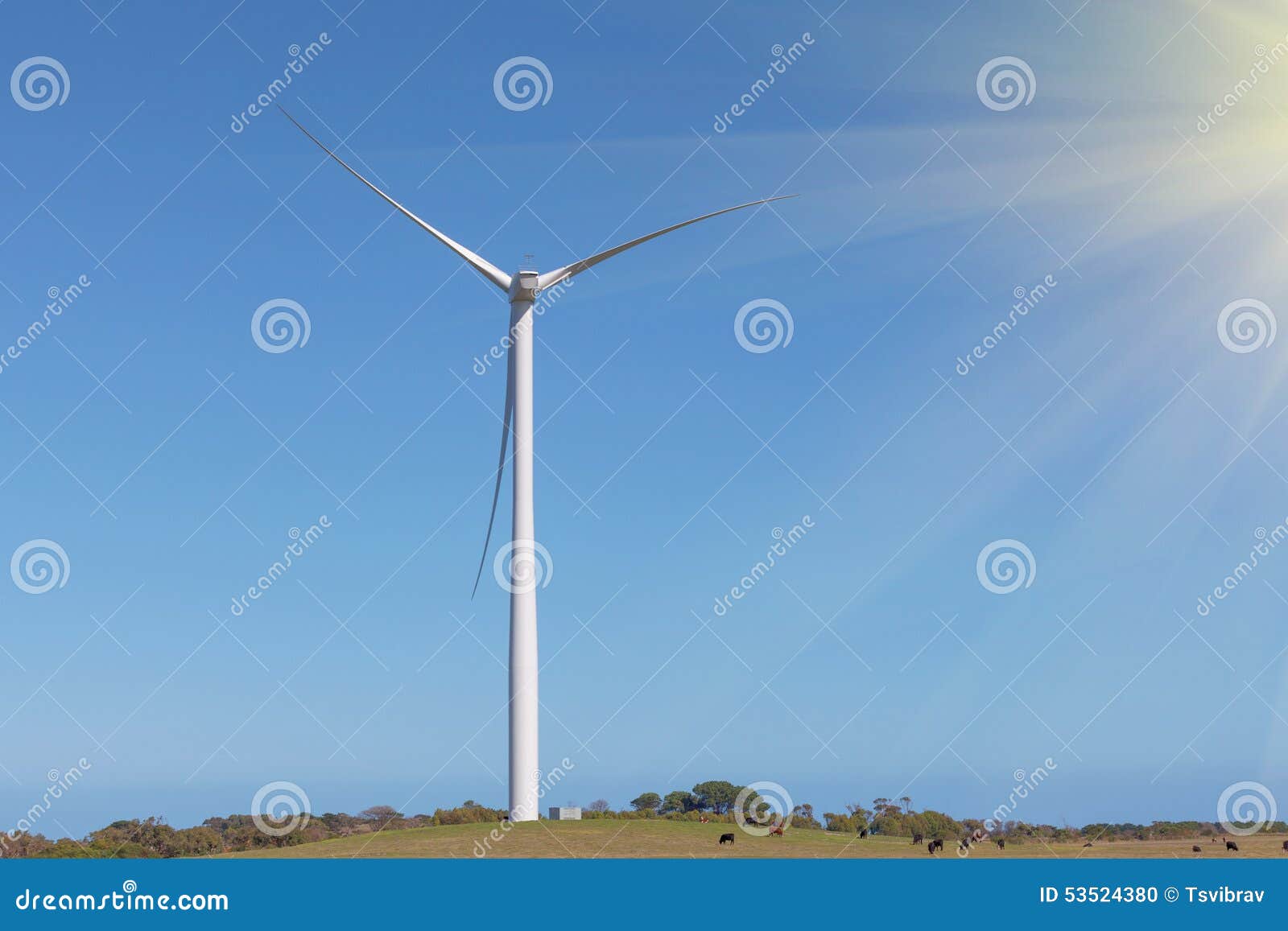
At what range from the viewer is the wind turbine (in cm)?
6500

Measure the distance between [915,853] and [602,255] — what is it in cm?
3284

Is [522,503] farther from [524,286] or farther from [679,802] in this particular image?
[679,802]

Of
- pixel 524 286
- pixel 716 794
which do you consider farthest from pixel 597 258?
pixel 716 794

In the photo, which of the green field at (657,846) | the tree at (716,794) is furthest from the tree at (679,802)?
the green field at (657,846)

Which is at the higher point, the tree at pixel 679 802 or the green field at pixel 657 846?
the tree at pixel 679 802

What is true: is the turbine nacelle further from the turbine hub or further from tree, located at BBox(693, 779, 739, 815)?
tree, located at BBox(693, 779, 739, 815)

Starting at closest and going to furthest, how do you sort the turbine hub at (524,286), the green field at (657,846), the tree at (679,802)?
the green field at (657,846) < the turbine hub at (524,286) < the tree at (679,802)

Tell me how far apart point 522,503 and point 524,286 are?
40.2ft

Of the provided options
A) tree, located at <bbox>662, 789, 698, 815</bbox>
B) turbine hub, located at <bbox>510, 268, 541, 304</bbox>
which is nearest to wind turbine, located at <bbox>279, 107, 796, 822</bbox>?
turbine hub, located at <bbox>510, 268, 541, 304</bbox>

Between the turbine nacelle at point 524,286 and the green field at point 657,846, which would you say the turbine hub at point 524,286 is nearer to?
the turbine nacelle at point 524,286

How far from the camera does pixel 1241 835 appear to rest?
2849 inches

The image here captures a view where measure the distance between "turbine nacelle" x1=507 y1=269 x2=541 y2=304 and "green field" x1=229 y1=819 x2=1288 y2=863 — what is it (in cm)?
2667

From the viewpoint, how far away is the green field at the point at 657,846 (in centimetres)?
5872
